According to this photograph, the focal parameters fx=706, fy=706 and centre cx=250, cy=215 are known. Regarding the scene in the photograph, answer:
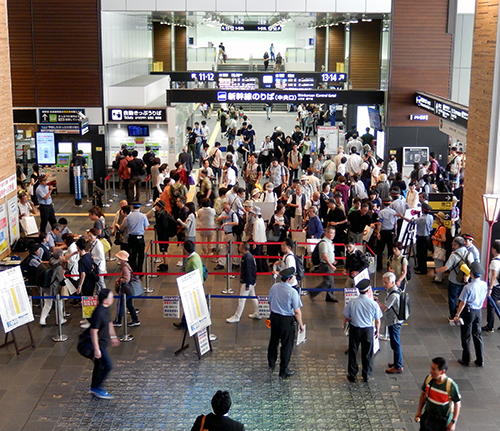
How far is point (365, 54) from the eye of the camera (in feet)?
106

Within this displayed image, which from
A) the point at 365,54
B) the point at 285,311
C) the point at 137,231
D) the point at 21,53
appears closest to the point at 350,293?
the point at 285,311

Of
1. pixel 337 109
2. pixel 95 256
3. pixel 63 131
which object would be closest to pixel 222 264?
pixel 95 256

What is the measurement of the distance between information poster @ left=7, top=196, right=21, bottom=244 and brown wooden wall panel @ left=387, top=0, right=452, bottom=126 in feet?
42.9

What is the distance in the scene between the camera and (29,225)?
1634 cm

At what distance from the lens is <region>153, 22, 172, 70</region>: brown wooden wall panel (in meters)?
39.5

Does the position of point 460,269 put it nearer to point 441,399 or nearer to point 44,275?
point 441,399

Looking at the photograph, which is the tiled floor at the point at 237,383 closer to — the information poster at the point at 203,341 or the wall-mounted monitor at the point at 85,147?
the information poster at the point at 203,341

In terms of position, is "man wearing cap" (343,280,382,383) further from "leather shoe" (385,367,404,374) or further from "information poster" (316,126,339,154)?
"information poster" (316,126,339,154)

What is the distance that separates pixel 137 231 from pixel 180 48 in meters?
31.0

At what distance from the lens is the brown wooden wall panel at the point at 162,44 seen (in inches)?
1555

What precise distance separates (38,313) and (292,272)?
203 inches

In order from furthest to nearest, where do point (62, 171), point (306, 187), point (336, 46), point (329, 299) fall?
point (336, 46) < point (62, 171) < point (306, 187) < point (329, 299)

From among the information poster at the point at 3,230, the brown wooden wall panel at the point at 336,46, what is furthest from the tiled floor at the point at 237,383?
the brown wooden wall panel at the point at 336,46

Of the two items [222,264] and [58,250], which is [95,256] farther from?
[222,264]
